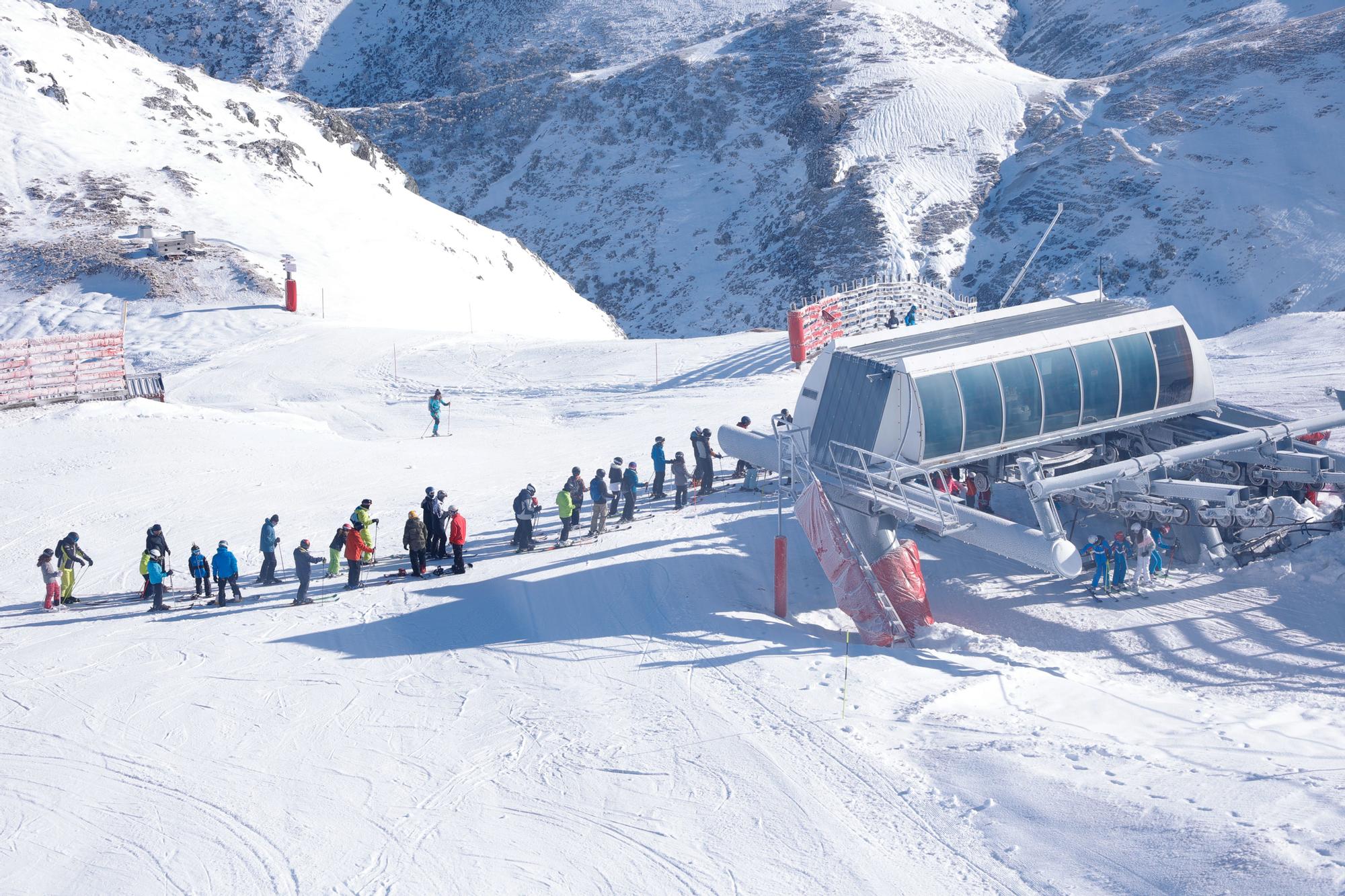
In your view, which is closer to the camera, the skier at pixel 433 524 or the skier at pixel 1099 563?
the skier at pixel 1099 563

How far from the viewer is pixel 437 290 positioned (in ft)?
152

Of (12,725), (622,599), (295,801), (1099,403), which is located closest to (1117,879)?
(295,801)

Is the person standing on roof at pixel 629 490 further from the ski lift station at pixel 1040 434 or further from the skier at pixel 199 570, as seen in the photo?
the skier at pixel 199 570

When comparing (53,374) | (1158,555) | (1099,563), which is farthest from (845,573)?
(53,374)

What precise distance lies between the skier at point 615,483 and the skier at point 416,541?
12.2 feet

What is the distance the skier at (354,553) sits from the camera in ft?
55.1

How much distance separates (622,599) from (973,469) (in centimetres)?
636

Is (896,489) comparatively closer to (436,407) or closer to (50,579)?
(50,579)

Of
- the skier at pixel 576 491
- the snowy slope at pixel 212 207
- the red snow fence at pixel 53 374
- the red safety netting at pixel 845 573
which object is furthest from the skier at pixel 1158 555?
the snowy slope at pixel 212 207

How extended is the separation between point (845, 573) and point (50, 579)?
11287 mm

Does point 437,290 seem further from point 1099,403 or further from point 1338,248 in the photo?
point 1338,248

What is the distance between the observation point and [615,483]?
2036 centimetres

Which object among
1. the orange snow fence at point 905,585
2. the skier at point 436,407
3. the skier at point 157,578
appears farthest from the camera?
the skier at point 436,407

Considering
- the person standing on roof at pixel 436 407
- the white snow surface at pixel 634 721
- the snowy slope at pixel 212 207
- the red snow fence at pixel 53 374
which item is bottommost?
the white snow surface at pixel 634 721
